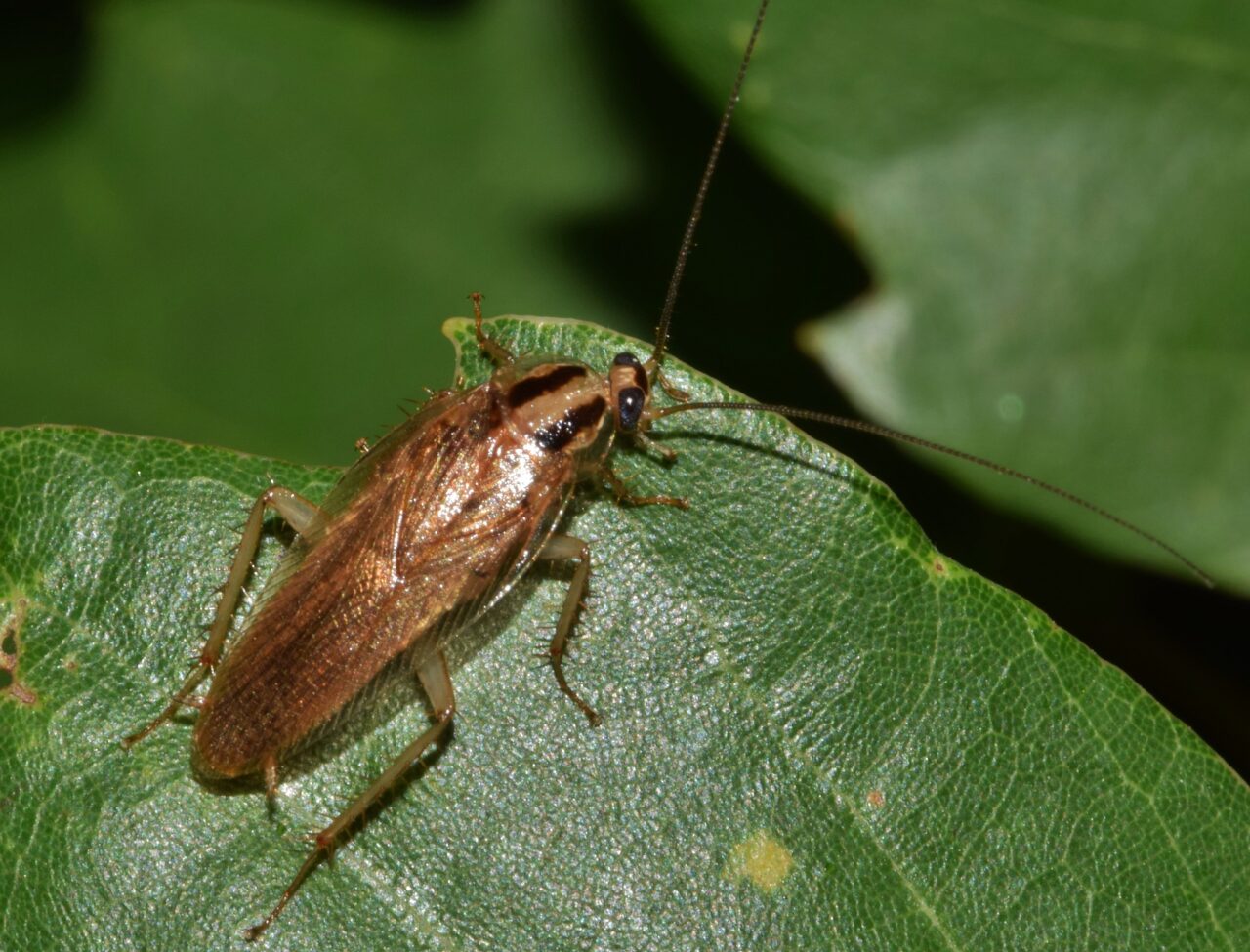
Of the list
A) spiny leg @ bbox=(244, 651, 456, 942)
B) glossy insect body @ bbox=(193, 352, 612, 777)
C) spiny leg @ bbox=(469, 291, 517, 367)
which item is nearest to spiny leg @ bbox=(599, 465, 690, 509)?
glossy insect body @ bbox=(193, 352, 612, 777)

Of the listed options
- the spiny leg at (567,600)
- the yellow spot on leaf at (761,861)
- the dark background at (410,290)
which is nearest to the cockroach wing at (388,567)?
the spiny leg at (567,600)

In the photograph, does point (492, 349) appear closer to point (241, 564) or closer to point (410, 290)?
point (241, 564)

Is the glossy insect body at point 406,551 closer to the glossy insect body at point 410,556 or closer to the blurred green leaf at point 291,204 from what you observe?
the glossy insect body at point 410,556

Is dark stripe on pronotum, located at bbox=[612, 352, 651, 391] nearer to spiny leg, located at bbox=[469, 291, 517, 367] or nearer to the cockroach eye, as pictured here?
the cockroach eye

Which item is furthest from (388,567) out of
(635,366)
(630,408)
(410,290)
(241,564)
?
(410,290)

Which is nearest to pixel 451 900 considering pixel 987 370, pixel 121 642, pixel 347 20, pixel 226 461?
pixel 121 642
